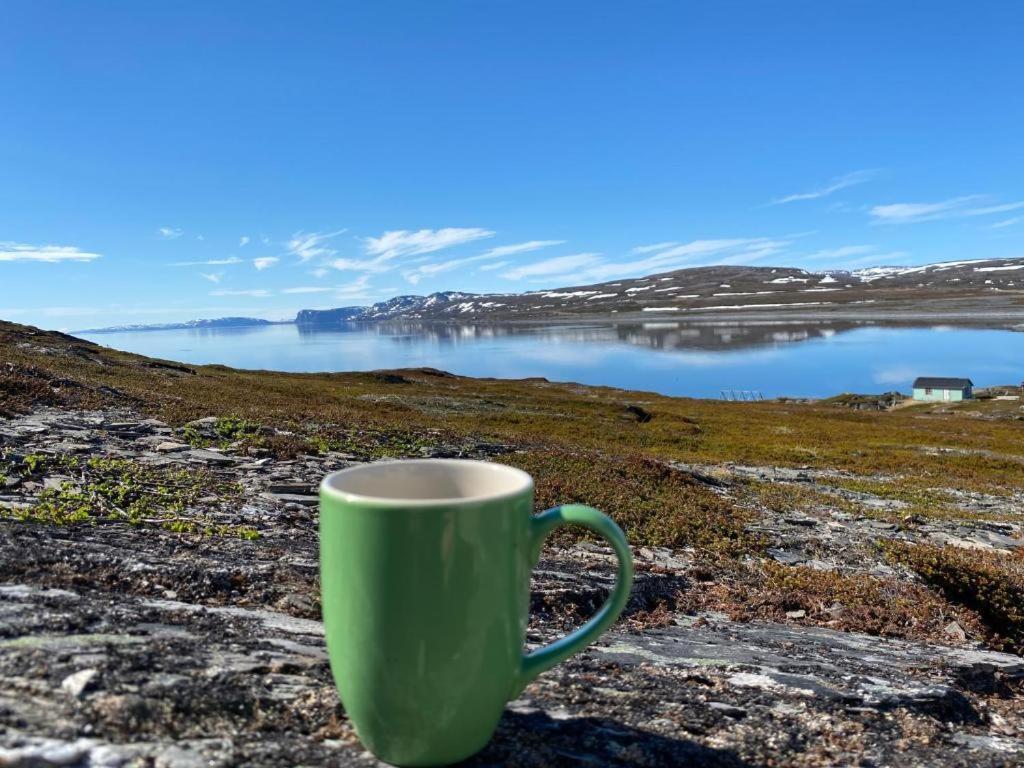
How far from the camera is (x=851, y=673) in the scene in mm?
4066

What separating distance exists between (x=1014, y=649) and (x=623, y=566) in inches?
240

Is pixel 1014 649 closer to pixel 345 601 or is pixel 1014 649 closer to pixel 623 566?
pixel 623 566

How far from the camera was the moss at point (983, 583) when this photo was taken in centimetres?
650

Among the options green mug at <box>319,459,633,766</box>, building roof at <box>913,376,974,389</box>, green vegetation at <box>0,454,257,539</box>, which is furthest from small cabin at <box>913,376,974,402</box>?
green mug at <box>319,459,633,766</box>

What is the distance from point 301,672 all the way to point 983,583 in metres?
8.01

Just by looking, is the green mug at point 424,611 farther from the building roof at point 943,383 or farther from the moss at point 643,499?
the building roof at point 943,383

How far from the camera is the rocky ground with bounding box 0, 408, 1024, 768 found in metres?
2.11

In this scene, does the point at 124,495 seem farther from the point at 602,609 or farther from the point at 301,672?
the point at 602,609

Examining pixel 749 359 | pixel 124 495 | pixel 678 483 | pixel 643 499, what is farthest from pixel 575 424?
pixel 749 359

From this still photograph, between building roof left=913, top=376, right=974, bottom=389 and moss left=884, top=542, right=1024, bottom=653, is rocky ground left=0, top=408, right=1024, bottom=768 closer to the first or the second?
moss left=884, top=542, right=1024, bottom=653

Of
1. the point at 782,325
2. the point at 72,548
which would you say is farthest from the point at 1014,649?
the point at 782,325

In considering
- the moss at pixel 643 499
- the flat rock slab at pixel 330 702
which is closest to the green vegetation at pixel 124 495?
the flat rock slab at pixel 330 702

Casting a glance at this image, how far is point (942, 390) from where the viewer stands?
2837 inches

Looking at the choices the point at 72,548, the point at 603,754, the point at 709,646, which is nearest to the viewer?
the point at 603,754
